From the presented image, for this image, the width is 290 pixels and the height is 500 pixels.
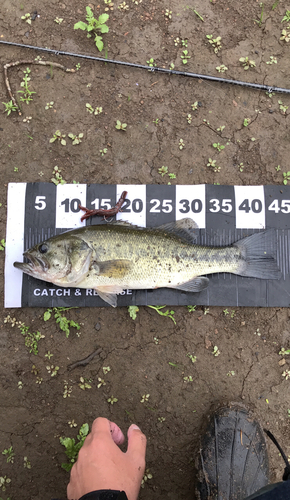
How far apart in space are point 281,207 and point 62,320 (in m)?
3.19

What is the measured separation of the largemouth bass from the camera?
3.74 metres

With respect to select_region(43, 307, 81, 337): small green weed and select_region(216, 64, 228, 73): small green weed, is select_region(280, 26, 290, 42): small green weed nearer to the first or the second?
select_region(216, 64, 228, 73): small green weed

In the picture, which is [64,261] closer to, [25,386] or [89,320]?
[89,320]

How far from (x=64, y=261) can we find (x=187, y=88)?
281 cm

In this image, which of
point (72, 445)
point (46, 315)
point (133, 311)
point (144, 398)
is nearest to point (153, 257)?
point (133, 311)

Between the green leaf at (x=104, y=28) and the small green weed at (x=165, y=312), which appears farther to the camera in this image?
the green leaf at (x=104, y=28)

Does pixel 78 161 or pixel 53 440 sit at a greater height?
pixel 78 161

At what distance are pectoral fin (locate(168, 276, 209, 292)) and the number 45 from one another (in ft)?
4.32

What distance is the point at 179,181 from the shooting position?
4215 mm

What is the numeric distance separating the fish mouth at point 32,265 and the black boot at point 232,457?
2.76 metres

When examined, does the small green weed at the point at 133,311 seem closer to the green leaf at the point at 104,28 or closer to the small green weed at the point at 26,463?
the small green weed at the point at 26,463


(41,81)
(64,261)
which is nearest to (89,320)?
(64,261)

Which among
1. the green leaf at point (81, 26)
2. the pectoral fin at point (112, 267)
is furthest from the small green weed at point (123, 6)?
the pectoral fin at point (112, 267)

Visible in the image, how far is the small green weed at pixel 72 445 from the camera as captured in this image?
3.79 m
